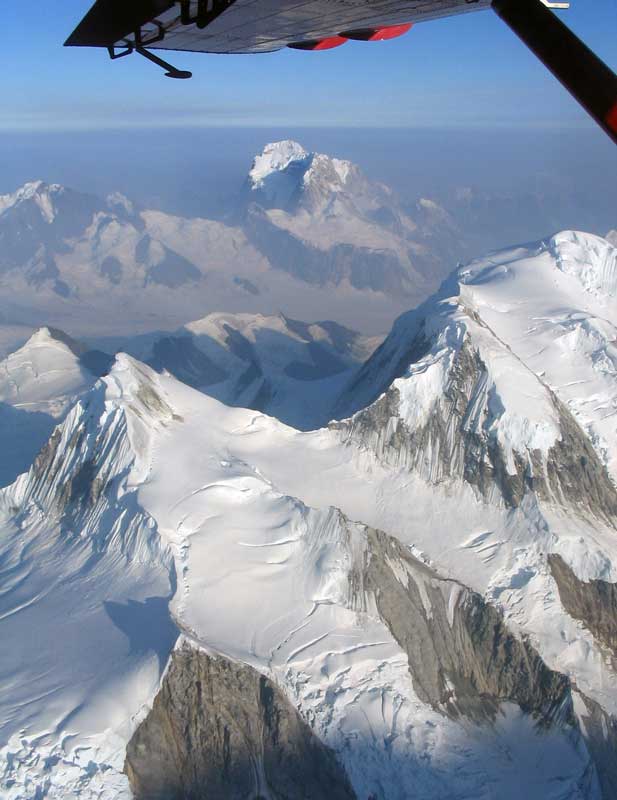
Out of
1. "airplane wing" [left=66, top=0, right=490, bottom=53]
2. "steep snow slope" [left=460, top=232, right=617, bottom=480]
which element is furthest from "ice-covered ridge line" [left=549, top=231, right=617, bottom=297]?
"airplane wing" [left=66, top=0, right=490, bottom=53]

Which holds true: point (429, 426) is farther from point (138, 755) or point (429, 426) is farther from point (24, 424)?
point (24, 424)

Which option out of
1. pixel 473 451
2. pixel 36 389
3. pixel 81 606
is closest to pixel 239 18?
pixel 81 606

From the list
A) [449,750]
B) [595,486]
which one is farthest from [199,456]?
[595,486]

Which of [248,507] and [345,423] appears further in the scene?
[345,423]

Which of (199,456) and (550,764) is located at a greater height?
(199,456)

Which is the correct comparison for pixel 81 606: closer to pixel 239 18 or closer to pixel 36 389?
pixel 239 18

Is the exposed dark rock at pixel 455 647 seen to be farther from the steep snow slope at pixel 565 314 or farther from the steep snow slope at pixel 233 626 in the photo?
the steep snow slope at pixel 565 314
